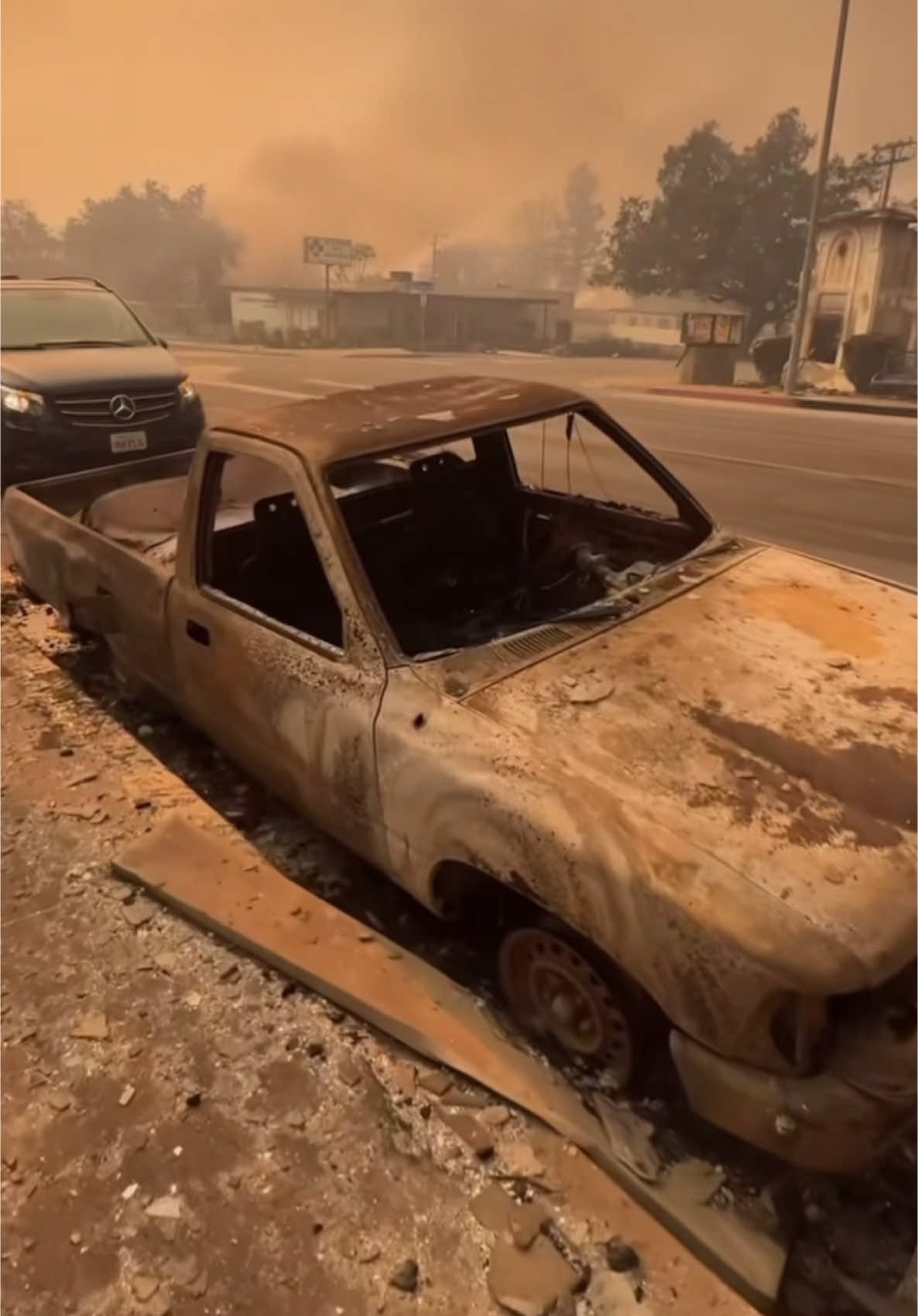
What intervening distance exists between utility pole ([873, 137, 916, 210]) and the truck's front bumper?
218 inches

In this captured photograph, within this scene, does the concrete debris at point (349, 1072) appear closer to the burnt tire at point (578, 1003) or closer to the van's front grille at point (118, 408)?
the burnt tire at point (578, 1003)

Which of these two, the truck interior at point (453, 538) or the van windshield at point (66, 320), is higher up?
the van windshield at point (66, 320)

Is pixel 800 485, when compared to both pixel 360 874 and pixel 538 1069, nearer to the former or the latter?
pixel 360 874

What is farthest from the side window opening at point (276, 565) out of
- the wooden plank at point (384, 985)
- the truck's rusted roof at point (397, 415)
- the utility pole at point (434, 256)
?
the utility pole at point (434, 256)

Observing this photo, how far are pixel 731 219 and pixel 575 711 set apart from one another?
5.92 m

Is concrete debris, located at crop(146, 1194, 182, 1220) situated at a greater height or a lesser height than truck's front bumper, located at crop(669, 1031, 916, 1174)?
lesser

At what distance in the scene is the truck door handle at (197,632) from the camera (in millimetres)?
2555

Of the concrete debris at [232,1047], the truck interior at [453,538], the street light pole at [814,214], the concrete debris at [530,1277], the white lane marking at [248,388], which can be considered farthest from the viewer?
the white lane marking at [248,388]

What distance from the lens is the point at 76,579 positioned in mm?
3287

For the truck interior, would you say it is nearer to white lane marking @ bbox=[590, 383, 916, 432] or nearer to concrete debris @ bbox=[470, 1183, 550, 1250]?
concrete debris @ bbox=[470, 1183, 550, 1250]

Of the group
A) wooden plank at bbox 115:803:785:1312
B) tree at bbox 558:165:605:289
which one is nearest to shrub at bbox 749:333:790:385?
tree at bbox 558:165:605:289

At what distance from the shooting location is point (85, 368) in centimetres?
594

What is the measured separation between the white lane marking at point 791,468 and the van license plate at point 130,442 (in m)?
3.80

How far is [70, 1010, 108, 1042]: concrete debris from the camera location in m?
2.12
